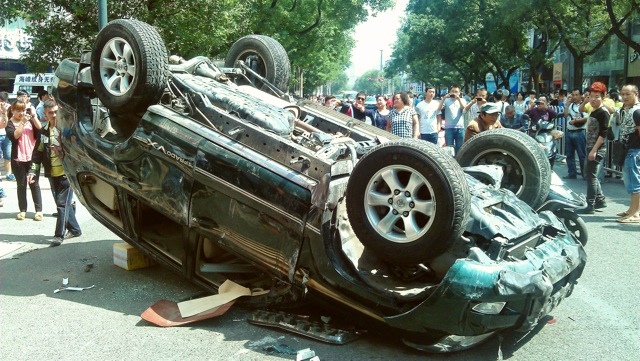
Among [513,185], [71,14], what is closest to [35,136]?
[71,14]

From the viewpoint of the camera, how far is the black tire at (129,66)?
530cm

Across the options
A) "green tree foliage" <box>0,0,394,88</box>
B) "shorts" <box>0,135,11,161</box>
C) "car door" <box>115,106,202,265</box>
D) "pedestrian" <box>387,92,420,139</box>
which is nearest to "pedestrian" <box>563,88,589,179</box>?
"pedestrian" <box>387,92,420,139</box>

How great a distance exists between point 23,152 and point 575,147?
9877mm

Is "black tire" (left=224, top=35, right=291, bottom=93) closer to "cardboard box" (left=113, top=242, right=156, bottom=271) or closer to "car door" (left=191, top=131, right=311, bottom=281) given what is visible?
"car door" (left=191, top=131, right=311, bottom=281)

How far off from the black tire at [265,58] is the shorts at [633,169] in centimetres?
491

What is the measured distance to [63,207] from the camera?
302 inches

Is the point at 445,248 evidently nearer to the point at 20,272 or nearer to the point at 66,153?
the point at 66,153

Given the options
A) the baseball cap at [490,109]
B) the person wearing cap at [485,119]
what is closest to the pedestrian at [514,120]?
the person wearing cap at [485,119]

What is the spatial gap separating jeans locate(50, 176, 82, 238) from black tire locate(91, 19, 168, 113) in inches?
98.3

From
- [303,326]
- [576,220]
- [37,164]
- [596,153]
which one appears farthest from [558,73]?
[303,326]

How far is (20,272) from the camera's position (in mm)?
6508

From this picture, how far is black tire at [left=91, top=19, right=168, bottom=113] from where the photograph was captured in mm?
5301

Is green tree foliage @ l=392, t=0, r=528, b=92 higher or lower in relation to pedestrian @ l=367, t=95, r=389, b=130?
higher

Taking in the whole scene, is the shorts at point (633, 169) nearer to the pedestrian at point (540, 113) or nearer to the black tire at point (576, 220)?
the black tire at point (576, 220)
